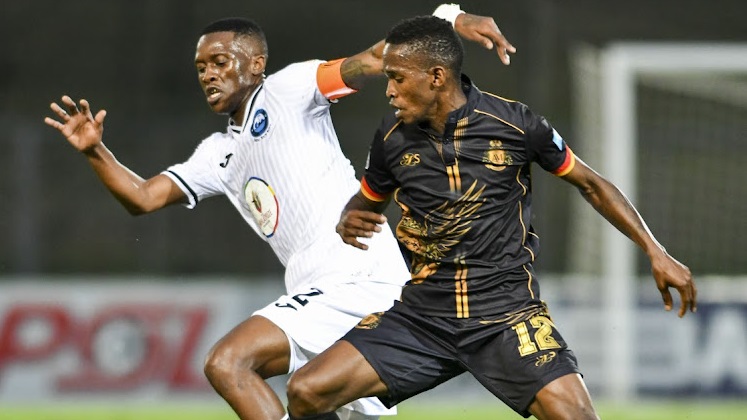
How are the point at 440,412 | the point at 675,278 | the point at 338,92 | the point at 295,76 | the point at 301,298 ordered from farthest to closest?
the point at 440,412 → the point at 295,76 → the point at 338,92 → the point at 301,298 → the point at 675,278

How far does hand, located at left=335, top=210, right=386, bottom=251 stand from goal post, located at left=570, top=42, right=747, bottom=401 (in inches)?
272

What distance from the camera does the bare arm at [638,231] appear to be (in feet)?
16.0

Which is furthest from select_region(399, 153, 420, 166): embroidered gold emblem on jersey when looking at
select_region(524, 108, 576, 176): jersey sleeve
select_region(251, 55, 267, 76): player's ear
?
select_region(251, 55, 267, 76): player's ear

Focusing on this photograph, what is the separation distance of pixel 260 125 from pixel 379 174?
0.95m

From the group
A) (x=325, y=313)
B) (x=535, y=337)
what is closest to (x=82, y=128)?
(x=325, y=313)

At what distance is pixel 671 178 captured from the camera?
45.4 feet

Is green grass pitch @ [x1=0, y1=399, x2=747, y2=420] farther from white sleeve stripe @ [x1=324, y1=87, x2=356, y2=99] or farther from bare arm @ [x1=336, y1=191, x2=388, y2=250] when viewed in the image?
bare arm @ [x1=336, y1=191, x2=388, y2=250]

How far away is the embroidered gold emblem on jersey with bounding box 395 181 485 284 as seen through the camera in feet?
17.0

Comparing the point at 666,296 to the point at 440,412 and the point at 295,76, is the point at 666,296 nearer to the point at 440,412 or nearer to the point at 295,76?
the point at 295,76

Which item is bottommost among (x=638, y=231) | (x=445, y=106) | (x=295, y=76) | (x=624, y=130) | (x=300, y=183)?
(x=624, y=130)

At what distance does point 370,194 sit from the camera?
17.8 feet

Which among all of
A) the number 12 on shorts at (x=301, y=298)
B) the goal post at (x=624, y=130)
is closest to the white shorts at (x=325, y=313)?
the number 12 on shorts at (x=301, y=298)

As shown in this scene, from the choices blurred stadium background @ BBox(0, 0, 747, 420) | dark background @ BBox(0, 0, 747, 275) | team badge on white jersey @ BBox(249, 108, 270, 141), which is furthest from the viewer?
dark background @ BBox(0, 0, 747, 275)

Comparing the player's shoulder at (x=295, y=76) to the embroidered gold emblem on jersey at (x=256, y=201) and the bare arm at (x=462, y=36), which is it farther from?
the embroidered gold emblem on jersey at (x=256, y=201)
